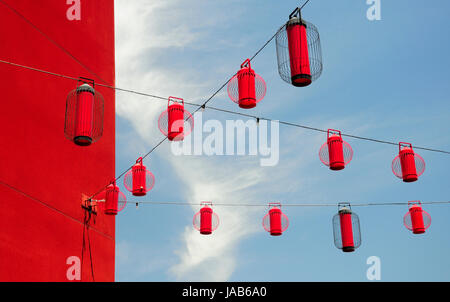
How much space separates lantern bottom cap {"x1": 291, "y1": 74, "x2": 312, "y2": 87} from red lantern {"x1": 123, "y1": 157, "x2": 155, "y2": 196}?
4.45m

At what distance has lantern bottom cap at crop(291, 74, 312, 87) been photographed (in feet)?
19.2

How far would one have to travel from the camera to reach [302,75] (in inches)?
230

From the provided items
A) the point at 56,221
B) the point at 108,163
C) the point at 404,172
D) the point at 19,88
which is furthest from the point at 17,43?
the point at 404,172

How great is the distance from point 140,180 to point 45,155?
5.97 feet

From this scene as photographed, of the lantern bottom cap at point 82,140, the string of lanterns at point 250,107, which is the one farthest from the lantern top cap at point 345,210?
the lantern bottom cap at point 82,140

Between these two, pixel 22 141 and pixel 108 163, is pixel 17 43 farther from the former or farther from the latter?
pixel 108 163

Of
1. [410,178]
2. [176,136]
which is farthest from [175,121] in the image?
[410,178]

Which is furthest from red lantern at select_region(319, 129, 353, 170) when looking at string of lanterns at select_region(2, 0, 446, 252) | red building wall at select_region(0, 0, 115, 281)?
red building wall at select_region(0, 0, 115, 281)

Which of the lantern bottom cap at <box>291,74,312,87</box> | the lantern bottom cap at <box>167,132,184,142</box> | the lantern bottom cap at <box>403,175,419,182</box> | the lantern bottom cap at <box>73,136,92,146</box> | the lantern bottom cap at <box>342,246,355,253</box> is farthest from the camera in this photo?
the lantern bottom cap at <box>342,246,355,253</box>

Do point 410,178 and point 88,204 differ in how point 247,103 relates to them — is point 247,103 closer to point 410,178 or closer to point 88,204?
point 410,178

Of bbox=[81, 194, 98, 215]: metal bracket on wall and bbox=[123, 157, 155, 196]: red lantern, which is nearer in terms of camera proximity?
bbox=[123, 157, 155, 196]: red lantern

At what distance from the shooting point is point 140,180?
9.68 m

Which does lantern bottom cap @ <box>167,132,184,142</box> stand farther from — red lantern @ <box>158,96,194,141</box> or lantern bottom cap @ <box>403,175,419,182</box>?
lantern bottom cap @ <box>403,175,419,182</box>

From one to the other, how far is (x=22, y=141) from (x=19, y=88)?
0.89m
